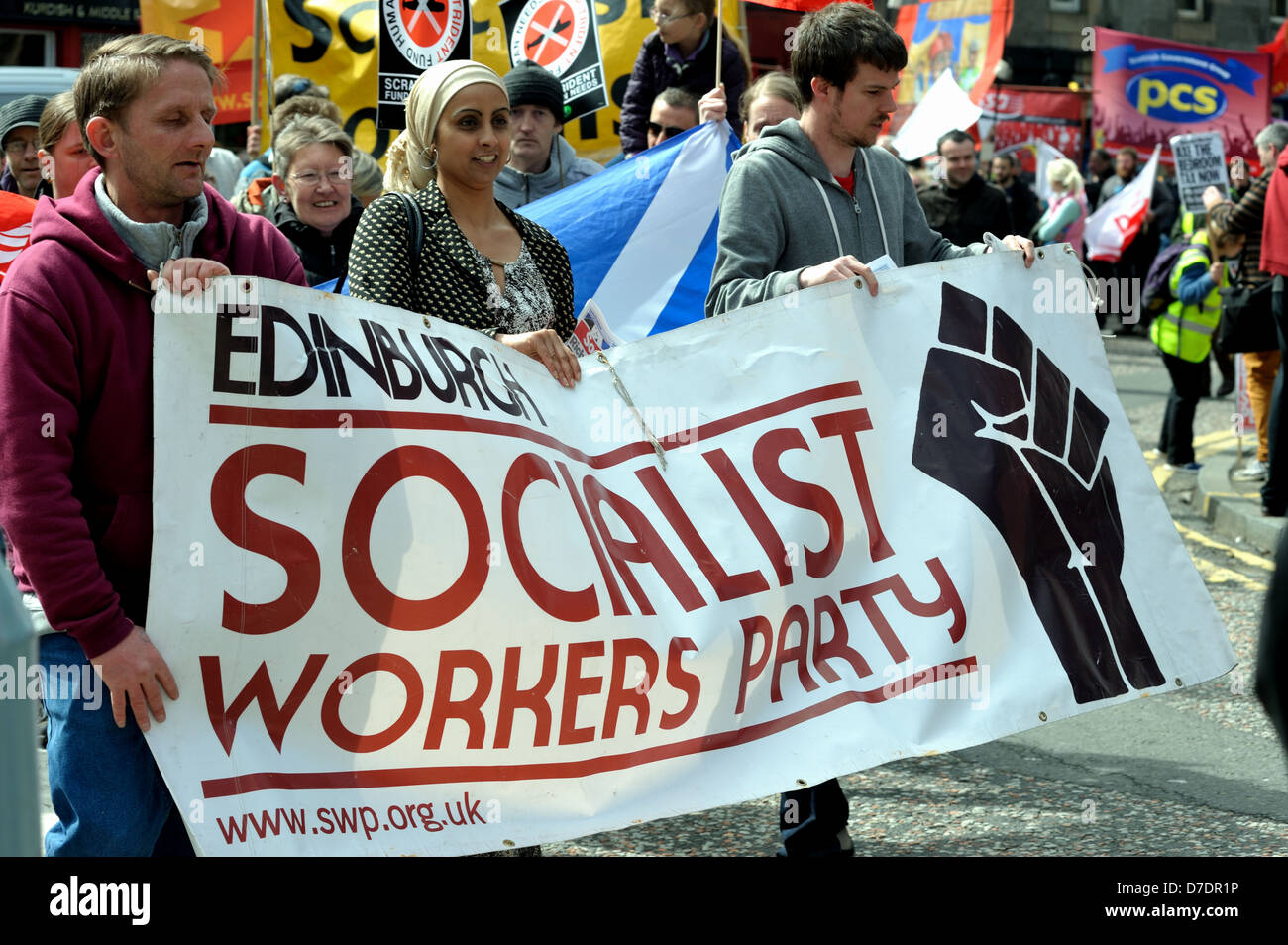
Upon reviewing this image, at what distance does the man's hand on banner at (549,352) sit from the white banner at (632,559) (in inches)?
1.3

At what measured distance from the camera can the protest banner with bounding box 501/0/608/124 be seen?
7379mm

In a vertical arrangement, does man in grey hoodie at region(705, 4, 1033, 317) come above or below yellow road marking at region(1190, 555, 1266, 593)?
above

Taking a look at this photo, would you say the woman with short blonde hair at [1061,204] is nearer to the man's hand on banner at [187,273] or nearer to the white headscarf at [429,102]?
the white headscarf at [429,102]

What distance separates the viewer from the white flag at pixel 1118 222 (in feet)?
52.7

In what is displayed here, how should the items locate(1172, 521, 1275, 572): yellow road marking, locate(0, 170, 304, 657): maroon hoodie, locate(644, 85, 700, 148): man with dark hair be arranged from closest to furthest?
locate(0, 170, 304, 657): maroon hoodie < locate(644, 85, 700, 148): man with dark hair < locate(1172, 521, 1275, 572): yellow road marking

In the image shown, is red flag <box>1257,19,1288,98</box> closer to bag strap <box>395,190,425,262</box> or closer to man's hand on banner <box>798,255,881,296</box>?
man's hand on banner <box>798,255,881,296</box>

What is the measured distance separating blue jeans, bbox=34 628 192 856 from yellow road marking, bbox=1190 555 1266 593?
231 inches

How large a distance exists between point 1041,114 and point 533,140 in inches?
1056

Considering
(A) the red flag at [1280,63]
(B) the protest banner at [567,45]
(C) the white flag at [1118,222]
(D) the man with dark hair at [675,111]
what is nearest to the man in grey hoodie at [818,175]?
(D) the man with dark hair at [675,111]

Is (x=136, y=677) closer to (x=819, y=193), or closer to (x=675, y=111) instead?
(x=819, y=193)

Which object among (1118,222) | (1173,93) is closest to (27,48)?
(1118,222)

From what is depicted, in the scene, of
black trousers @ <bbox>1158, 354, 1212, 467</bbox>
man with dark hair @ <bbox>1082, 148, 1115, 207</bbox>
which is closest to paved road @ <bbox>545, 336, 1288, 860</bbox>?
black trousers @ <bbox>1158, 354, 1212, 467</bbox>

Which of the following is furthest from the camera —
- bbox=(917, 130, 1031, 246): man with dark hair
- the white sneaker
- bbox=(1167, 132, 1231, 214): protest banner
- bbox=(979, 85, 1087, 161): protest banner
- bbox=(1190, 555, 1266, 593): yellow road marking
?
bbox=(979, 85, 1087, 161): protest banner

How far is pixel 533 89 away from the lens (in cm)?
600
